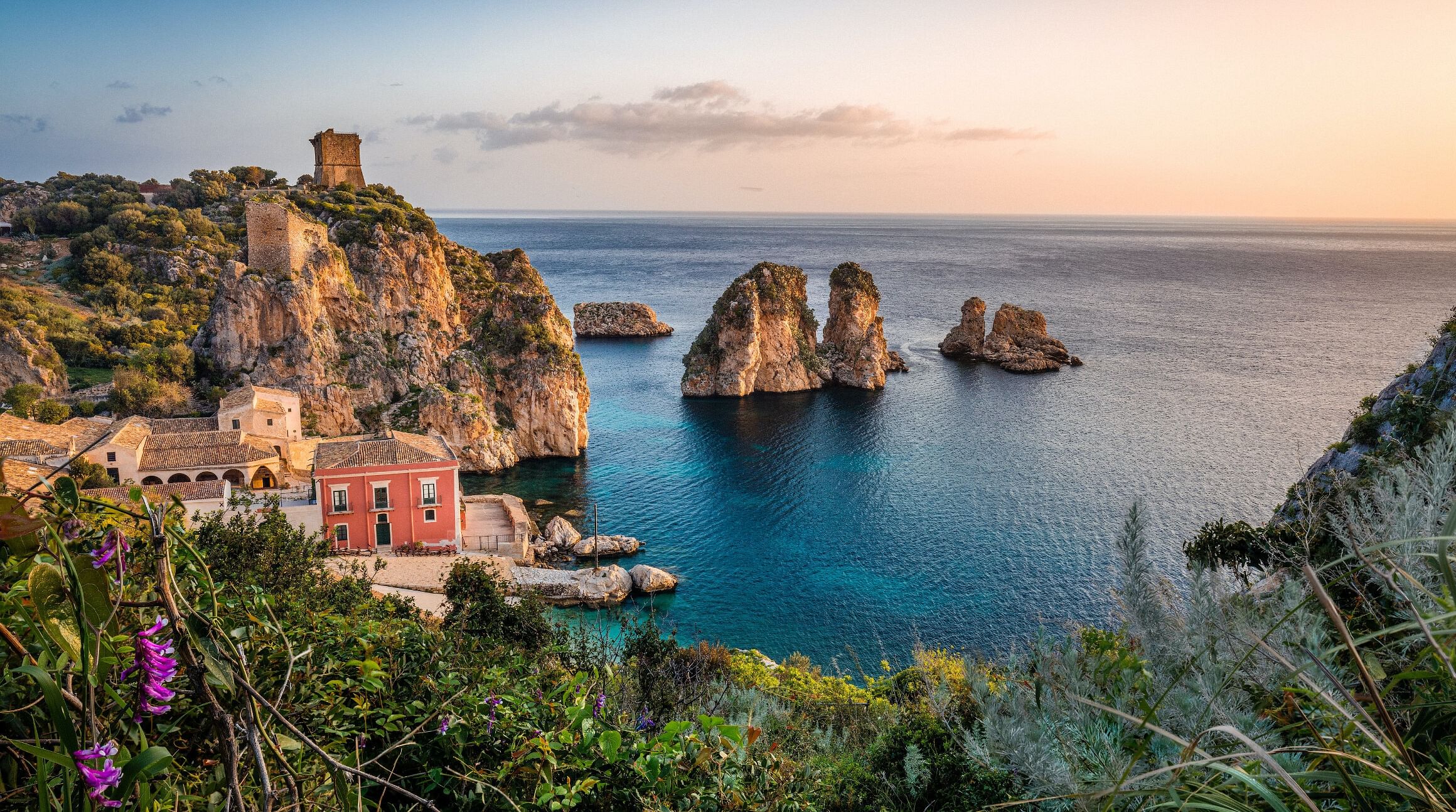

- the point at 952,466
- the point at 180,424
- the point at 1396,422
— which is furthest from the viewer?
the point at 952,466

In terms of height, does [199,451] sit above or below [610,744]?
below

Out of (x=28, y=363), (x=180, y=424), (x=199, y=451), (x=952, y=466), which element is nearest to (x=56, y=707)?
(x=199, y=451)

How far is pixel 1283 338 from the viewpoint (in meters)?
70.1

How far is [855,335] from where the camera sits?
59.8m

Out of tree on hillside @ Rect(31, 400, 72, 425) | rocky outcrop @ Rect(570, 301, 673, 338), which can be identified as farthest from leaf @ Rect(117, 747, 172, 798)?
rocky outcrop @ Rect(570, 301, 673, 338)

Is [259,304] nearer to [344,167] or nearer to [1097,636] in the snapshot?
[344,167]

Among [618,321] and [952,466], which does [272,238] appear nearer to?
[952,466]

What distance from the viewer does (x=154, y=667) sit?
59.9 inches

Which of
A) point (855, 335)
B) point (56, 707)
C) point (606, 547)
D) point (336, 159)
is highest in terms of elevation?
point (336, 159)

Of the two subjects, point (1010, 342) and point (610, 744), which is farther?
point (1010, 342)

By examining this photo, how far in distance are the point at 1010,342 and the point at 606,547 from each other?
4684 centimetres

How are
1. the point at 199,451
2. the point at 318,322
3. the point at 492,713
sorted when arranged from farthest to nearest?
the point at 318,322 < the point at 199,451 < the point at 492,713

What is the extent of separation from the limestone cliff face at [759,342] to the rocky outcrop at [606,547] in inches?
984

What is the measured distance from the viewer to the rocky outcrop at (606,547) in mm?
29188
